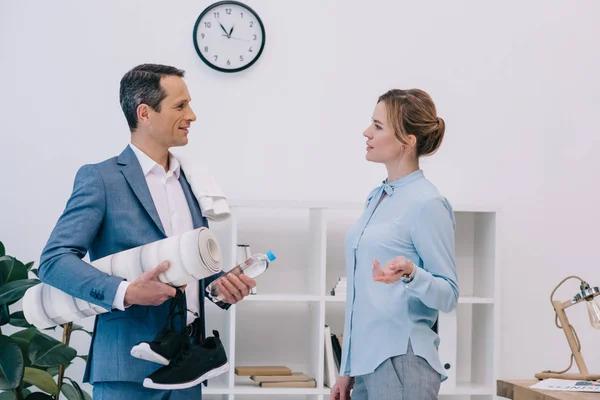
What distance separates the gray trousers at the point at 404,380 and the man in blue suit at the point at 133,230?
46 centimetres

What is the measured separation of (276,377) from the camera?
3.79 m

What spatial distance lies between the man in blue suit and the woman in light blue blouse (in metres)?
0.40

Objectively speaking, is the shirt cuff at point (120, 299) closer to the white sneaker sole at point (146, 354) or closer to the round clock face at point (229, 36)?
the white sneaker sole at point (146, 354)

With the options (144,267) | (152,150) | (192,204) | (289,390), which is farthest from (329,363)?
(144,267)

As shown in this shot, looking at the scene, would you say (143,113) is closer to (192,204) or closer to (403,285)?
(192,204)

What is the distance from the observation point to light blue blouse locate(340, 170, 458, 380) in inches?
90.8

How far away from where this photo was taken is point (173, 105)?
2.28m

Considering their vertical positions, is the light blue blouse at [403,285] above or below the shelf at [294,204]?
below

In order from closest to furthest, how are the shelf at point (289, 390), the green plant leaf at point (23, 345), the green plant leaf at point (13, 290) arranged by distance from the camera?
Result: the green plant leaf at point (13, 290) → the green plant leaf at point (23, 345) → the shelf at point (289, 390)

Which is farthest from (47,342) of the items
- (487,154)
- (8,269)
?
(487,154)

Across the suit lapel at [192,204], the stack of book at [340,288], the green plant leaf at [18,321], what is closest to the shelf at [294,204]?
the stack of book at [340,288]

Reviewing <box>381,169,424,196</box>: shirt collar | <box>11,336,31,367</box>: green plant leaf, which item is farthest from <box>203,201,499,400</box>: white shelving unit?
<box>381,169,424,196</box>: shirt collar

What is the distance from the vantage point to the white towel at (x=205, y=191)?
7.32 ft

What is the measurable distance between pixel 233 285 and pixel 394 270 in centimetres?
43
